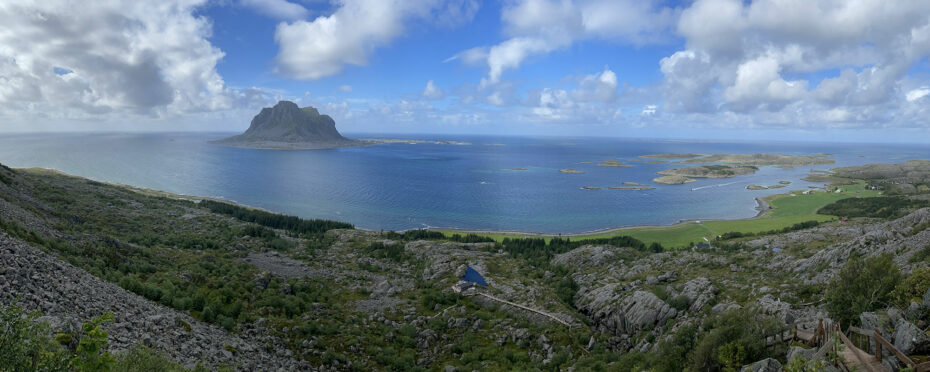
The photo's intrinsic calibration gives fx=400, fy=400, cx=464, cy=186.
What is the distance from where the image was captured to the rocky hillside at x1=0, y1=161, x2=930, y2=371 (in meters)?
15.5

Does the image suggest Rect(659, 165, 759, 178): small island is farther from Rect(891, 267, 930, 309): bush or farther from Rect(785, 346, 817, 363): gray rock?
Rect(785, 346, 817, 363): gray rock

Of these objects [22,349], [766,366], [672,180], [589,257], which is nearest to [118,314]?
[22,349]

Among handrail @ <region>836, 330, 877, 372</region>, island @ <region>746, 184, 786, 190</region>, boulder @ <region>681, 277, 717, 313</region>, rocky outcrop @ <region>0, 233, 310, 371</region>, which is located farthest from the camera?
island @ <region>746, 184, 786, 190</region>

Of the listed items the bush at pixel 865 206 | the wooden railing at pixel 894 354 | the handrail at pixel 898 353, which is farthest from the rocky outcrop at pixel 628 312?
the bush at pixel 865 206

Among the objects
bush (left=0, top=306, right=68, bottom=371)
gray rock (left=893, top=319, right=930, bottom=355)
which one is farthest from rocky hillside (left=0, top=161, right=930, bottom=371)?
Result: bush (left=0, top=306, right=68, bottom=371)

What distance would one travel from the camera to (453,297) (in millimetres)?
33062

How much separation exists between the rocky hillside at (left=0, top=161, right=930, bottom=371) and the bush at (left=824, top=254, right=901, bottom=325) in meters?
0.06

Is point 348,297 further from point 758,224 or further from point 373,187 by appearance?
point 373,187

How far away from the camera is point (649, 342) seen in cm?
2305

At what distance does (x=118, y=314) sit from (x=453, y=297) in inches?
857

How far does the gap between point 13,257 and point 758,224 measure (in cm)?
9468

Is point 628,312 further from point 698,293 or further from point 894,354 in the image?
point 894,354

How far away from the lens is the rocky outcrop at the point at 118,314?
14.1 m

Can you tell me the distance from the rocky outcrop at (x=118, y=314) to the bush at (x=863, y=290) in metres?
24.1
